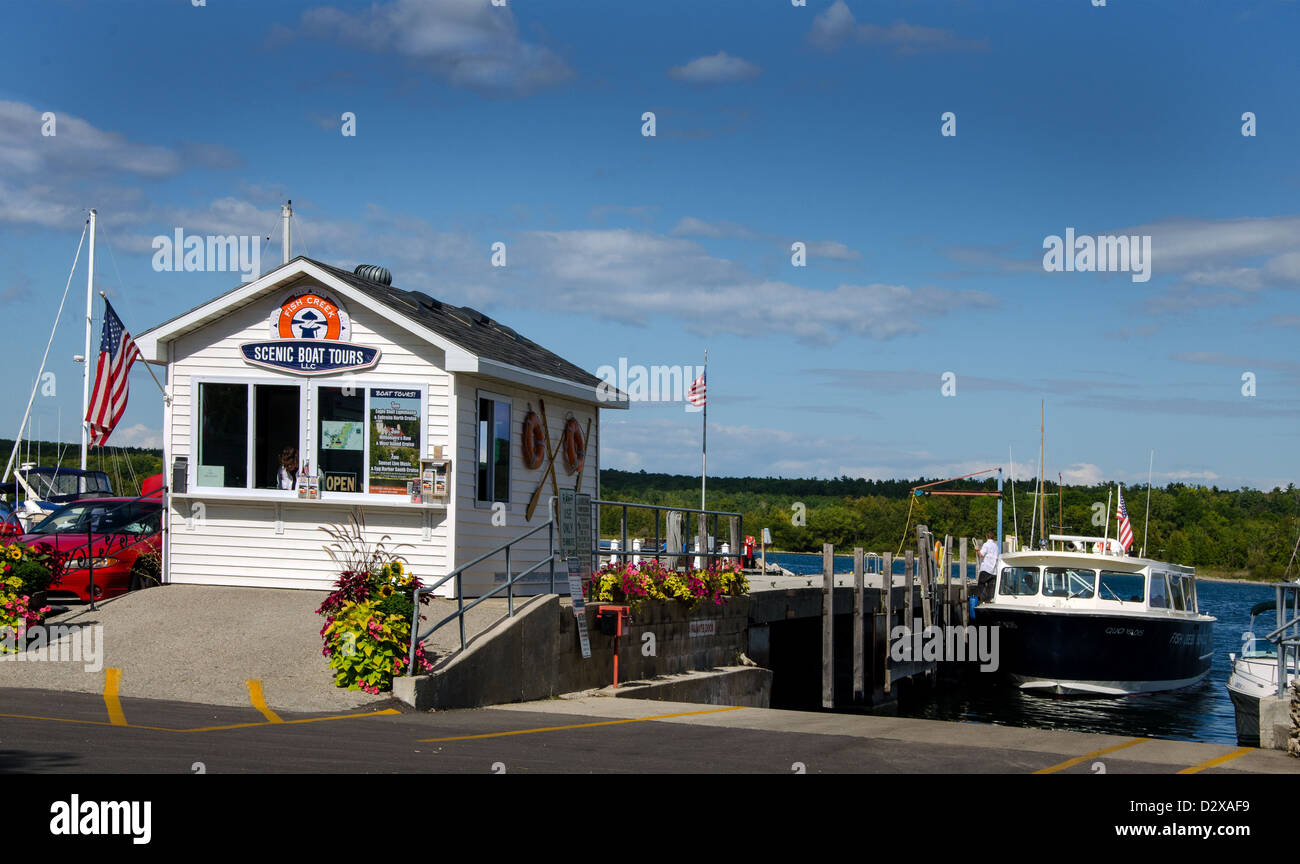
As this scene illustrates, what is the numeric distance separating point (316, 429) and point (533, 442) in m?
3.27

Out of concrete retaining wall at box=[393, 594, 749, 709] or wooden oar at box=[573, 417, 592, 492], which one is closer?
concrete retaining wall at box=[393, 594, 749, 709]

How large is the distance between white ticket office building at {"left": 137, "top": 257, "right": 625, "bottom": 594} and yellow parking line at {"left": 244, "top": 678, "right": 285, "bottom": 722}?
3.86 meters

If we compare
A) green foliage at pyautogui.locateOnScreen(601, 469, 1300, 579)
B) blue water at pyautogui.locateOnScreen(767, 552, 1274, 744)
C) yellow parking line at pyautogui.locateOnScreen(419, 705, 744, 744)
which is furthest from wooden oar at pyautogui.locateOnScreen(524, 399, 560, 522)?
green foliage at pyautogui.locateOnScreen(601, 469, 1300, 579)

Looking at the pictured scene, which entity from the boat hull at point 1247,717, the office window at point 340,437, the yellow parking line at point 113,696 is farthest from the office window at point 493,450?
the boat hull at point 1247,717

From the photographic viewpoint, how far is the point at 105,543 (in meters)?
17.9

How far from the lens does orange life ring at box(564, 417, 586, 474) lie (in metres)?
19.9

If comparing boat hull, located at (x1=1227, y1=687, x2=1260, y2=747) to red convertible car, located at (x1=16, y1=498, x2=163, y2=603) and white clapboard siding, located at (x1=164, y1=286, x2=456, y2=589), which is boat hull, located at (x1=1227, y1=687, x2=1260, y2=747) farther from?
red convertible car, located at (x1=16, y1=498, x2=163, y2=603)

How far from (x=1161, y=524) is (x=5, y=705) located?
124981 mm

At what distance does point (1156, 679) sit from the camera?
2892cm

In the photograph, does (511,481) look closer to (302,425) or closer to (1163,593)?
(302,425)

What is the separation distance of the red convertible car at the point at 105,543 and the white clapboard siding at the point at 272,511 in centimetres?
67

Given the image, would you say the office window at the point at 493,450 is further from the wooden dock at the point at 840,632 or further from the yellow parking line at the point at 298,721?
the wooden dock at the point at 840,632

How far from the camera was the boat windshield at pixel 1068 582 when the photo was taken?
2898 centimetres

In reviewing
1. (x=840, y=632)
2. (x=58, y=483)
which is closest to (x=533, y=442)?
(x=840, y=632)
